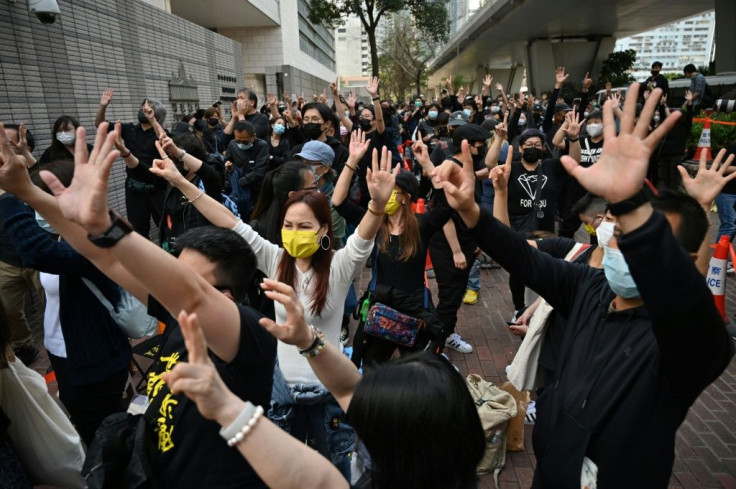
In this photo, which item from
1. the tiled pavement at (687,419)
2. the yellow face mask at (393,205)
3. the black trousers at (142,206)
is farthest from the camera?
the black trousers at (142,206)

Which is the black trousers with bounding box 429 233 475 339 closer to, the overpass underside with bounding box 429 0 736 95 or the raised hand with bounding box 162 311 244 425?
the raised hand with bounding box 162 311 244 425

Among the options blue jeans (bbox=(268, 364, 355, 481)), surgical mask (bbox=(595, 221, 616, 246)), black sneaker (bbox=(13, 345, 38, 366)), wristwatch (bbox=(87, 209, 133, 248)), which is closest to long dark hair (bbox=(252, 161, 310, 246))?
blue jeans (bbox=(268, 364, 355, 481))

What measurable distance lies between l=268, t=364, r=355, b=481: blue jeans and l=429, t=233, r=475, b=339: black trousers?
196 centimetres

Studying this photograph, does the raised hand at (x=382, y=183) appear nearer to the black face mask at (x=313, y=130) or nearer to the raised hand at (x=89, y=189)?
the raised hand at (x=89, y=189)

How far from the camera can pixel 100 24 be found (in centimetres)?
772

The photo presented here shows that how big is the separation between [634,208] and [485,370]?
3177 mm

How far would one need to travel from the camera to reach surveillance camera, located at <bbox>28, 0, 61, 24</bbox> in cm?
559

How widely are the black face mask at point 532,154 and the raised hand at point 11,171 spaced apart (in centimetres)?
402

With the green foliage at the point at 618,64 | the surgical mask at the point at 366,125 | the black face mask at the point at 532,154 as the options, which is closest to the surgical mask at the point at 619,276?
the black face mask at the point at 532,154

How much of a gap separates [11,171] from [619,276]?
2.28m

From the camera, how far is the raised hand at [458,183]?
1.76m

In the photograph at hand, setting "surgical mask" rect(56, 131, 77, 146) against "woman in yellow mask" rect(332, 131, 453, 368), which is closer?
"woman in yellow mask" rect(332, 131, 453, 368)

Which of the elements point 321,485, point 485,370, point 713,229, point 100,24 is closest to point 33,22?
point 100,24

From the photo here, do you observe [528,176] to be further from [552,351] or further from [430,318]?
[552,351]
